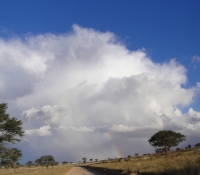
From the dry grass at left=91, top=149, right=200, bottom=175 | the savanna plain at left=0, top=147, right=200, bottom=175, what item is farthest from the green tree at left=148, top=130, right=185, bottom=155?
the dry grass at left=91, top=149, right=200, bottom=175

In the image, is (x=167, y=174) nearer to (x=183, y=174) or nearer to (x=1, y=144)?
(x=183, y=174)

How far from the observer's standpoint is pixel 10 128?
1369 inches

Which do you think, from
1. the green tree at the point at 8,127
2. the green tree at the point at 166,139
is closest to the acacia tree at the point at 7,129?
the green tree at the point at 8,127

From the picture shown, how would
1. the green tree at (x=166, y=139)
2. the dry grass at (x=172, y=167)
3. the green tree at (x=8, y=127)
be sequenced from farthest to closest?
the green tree at (x=166, y=139) → the green tree at (x=8, y=127) → the dry grass at (x=172, y=167)

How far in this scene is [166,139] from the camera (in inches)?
3438

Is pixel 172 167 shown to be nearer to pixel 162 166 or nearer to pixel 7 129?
pixel 162 166

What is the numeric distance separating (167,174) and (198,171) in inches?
144

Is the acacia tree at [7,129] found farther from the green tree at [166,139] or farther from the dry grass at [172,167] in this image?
the green tree at [166,139]

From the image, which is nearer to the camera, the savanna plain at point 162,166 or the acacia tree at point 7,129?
the savanna plain at point 162,166

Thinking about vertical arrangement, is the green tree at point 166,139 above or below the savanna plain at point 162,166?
above

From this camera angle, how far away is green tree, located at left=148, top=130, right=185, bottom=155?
87.8 meters

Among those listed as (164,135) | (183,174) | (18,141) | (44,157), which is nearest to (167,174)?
(183,174)

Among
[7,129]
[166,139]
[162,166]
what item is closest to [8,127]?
[7,129]

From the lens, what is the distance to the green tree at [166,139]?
87.8m
